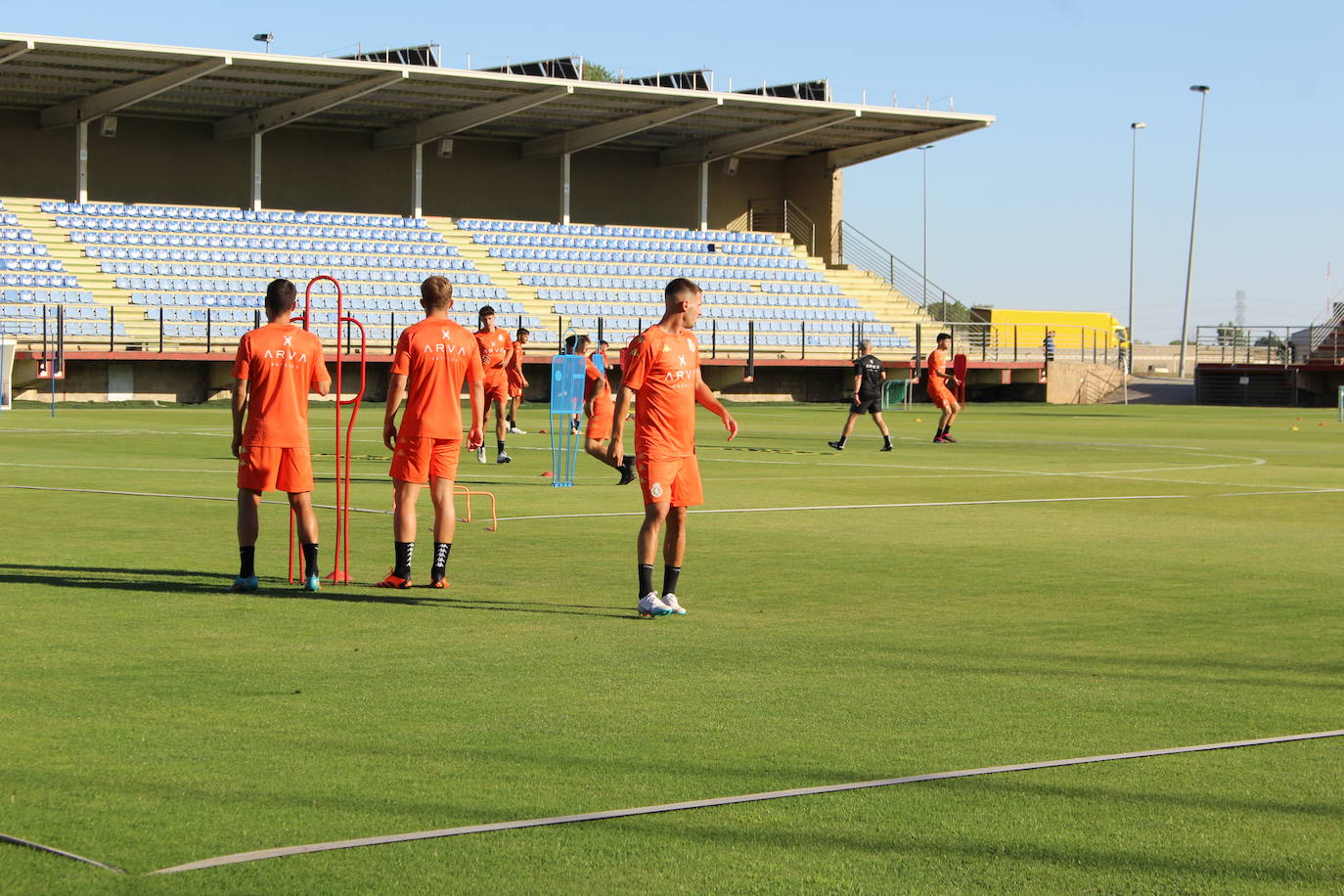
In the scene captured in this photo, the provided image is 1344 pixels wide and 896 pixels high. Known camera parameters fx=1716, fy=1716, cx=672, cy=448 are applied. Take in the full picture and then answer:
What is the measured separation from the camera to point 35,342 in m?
41.7

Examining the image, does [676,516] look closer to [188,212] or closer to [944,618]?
[944,618]

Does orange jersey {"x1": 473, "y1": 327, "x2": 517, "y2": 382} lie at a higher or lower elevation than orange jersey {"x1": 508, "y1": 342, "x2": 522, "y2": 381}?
higher

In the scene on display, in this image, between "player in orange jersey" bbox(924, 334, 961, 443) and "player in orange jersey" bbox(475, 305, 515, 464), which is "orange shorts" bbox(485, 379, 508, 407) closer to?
"player in orange jersey" bbox(475, 305, 515, 464)

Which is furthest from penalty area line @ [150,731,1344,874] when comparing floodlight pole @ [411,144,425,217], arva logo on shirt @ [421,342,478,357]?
floodlight pole @ [411,144,425,217]

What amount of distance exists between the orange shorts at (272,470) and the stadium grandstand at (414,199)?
3363 centimetres

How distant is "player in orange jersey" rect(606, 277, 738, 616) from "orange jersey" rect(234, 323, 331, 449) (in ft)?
6.67

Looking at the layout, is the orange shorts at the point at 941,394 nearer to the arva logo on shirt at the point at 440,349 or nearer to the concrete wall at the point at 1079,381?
the arva logo on shirt at the point at 440,349

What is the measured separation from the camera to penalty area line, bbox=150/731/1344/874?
4801mm

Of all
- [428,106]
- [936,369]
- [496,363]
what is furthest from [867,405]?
[428,106]

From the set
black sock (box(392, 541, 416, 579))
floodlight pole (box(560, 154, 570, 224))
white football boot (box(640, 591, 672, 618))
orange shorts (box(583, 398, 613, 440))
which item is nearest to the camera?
white football boot (box(640, 591, 672, 618))

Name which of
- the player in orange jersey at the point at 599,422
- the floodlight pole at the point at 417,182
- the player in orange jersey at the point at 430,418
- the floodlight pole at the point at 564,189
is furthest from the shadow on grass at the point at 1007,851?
the floodlight pole at the point at 564,189

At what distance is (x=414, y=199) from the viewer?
56.4 metres

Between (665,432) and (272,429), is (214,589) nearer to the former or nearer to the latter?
(272,429)

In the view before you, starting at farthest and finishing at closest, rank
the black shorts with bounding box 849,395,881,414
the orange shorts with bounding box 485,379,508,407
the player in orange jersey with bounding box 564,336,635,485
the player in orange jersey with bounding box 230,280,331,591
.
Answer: the black shorts with bounding box 849,395,881,414, the orange shorts with bounding box 485,379,508,407, the player in orange jersey with bounding box 564,336,635,485, the player in orange jersey with bounding box 230,280,331,591
